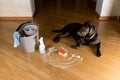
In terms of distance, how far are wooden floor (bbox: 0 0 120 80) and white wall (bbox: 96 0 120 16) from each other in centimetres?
13

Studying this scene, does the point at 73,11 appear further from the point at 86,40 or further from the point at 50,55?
the point at 50,55

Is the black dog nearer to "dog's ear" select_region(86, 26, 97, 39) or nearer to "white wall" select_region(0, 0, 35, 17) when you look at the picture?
"dog's ear" select_region(86, 26, 97, 39)

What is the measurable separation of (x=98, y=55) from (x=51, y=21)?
38.7 inches

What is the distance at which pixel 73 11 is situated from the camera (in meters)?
2.76

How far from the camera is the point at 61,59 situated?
175 centimetres

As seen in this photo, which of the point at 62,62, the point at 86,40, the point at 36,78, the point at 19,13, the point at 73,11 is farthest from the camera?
the point at 73,11

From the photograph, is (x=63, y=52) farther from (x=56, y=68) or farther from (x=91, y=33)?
(x=91, y=33)

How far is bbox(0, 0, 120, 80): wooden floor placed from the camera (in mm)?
1571

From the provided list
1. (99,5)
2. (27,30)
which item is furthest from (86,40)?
(99,5)

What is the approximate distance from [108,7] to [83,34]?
34.7 inches

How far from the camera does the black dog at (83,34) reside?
1.77m

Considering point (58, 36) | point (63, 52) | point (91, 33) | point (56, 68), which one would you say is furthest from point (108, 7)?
point (56, 68)

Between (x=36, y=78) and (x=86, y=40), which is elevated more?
(x=86, y=40)

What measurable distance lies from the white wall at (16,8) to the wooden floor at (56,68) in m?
0.13
